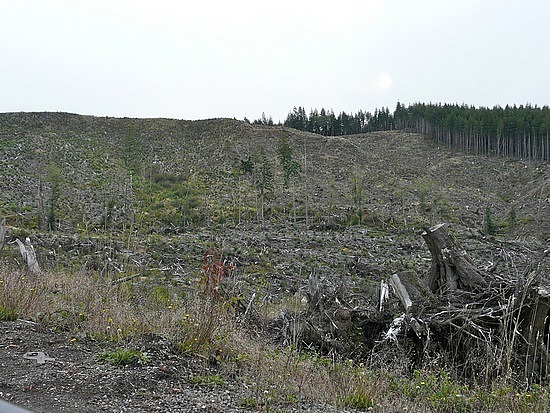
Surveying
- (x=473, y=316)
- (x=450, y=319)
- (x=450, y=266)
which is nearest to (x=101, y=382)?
(x=450, y=319)

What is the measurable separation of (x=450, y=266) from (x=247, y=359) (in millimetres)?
3406

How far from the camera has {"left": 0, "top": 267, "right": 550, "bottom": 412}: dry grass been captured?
344cm

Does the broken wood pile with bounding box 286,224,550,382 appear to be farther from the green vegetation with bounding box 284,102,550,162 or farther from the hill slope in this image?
the green vegetation with bounding box 284,102,550,162

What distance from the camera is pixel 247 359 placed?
4.07 meters

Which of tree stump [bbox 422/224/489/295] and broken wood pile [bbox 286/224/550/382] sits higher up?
tree stump [bbox 422/224/489/295]

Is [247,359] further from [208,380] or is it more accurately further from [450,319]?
[450,319]

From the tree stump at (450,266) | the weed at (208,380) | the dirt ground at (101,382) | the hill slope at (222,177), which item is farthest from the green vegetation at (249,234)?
the tree stump at (450,266)

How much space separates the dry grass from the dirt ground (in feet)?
0.54

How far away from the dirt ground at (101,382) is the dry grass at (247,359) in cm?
17

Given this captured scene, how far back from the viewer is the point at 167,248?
22.0 meters

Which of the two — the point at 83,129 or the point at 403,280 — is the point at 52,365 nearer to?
the point at 403,280

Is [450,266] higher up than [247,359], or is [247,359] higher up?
[450,266]

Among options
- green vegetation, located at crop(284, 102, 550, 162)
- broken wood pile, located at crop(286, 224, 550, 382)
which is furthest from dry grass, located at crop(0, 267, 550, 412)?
green vegetation, located at crop(284, 102, 550, 162)

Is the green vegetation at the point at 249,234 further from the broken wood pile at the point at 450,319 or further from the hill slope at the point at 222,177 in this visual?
the hill slope at the point at 222,177
